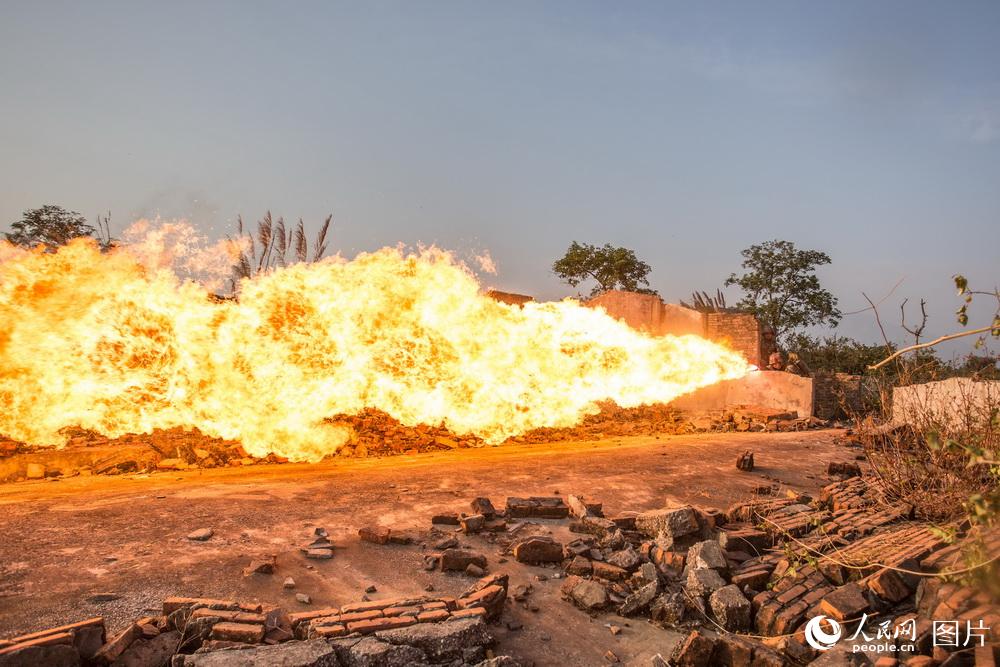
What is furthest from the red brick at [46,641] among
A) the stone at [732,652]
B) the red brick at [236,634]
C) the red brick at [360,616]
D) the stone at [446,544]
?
the stone at [732,652]

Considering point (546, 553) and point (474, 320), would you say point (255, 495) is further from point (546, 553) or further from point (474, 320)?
point (474, 320)

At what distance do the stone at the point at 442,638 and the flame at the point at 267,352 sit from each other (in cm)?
798

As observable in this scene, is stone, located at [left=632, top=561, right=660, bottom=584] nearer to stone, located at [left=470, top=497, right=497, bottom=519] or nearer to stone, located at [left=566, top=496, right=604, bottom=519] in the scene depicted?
stone, located at [left=566, top=496, right=604, bottom=519]

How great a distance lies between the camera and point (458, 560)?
6016mm

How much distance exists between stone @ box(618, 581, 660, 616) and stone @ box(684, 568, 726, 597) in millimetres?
342

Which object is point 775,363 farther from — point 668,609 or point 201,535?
point 201,535

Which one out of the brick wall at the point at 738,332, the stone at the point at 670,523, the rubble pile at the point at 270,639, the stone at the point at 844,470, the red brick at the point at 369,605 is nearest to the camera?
the rubble pile at the point at 270,639

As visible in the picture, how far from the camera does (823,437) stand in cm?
1435

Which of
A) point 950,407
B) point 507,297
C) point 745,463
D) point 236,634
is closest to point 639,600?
point 236,634

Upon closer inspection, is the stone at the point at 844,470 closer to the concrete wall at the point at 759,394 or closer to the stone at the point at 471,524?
the stone at the point at 471,524

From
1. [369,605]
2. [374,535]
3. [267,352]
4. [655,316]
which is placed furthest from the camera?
[655,316]

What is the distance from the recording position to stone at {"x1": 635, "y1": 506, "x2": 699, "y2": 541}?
678 centimetres

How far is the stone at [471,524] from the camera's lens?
7.02 metres

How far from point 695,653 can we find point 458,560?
98.0 inches
